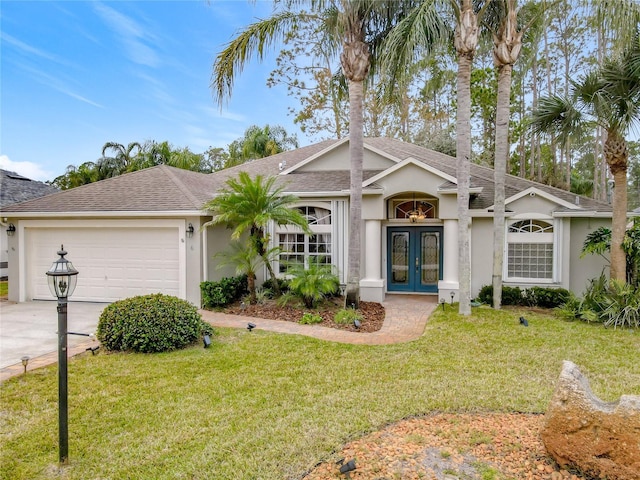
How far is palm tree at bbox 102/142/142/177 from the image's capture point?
2527cm

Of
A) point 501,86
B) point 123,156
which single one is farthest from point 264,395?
point 123,156

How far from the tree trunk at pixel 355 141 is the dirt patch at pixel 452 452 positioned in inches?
251

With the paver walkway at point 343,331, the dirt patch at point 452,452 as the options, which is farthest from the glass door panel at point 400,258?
the dirt patch at point 452,452

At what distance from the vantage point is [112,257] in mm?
12648

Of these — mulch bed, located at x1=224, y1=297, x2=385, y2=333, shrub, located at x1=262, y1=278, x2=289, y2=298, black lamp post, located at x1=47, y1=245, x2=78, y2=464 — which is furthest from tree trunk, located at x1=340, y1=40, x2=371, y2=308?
black lamp post, located at x1=47, y1=245, x2=78, y2=464

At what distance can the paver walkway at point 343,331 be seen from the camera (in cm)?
740

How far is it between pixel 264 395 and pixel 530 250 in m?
10.6

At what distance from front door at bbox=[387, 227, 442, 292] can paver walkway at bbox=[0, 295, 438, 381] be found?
6.39 ft

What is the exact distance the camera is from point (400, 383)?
19.8 feet

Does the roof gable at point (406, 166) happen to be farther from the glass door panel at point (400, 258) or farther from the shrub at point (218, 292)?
the shrub at point (218, 292)

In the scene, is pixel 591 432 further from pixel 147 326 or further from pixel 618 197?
pixel 618 197

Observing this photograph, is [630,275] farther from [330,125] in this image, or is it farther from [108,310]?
[330,125]

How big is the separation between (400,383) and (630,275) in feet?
29.1

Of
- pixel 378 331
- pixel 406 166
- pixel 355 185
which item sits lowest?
pixel 378 331
